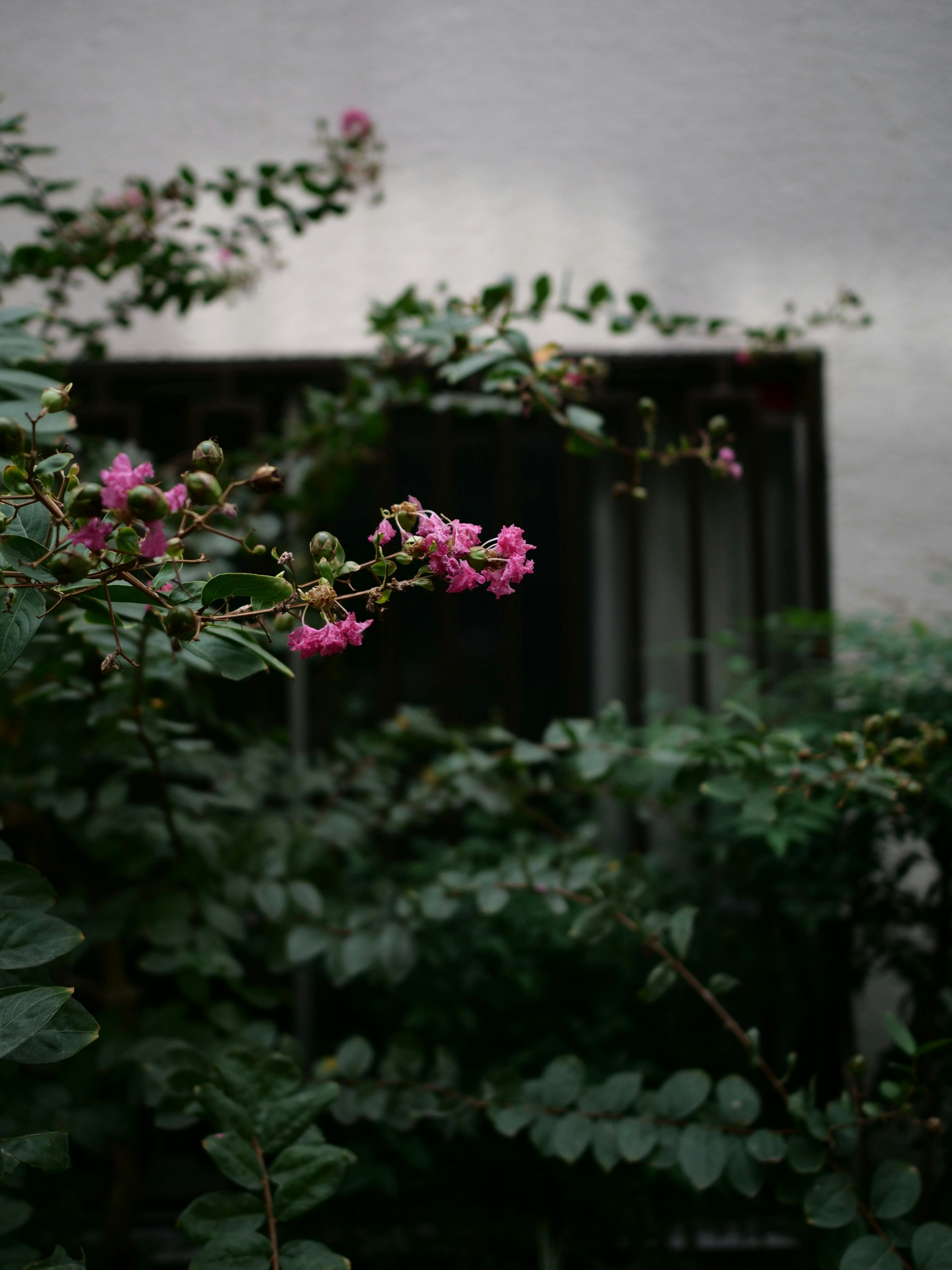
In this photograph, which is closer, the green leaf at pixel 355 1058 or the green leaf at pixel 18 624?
the green leaf at pixel 18 624

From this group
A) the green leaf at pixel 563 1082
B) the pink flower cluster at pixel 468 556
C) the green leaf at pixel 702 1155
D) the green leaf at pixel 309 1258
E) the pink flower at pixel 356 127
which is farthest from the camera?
the pink flower at pixel 356 127

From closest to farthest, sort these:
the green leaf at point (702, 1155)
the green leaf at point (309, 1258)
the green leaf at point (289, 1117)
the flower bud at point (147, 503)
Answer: the flower bud at point (147, 503), the green leaf at point (309, 1258), the green leaf at point (289, 1117), the green leaf at point (702, 1155)

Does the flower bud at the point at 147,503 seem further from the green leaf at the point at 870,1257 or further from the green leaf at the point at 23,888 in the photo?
the green leaf at the point at 870,1257

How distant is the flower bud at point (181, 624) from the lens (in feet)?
1.92

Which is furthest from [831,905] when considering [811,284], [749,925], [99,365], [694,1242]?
[99,365]

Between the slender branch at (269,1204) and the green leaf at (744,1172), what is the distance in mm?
528

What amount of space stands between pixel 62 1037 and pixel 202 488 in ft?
1.60

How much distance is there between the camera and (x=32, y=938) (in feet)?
2.34

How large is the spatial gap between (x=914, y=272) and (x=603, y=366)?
4.54 ft

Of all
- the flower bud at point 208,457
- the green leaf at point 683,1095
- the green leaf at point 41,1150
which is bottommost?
the green leaf at point 683,1095

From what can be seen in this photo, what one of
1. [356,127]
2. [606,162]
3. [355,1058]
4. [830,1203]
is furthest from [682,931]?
[606,162]

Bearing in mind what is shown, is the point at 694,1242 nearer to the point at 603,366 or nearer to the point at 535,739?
the point at 535,739

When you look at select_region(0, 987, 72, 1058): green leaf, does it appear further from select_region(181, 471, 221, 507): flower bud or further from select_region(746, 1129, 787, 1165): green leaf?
select_region(746, 1129, 787, 1165): green leaf

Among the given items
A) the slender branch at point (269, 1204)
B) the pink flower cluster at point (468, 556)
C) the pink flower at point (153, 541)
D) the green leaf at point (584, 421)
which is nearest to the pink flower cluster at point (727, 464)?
the green leaf at point (584, 421)
